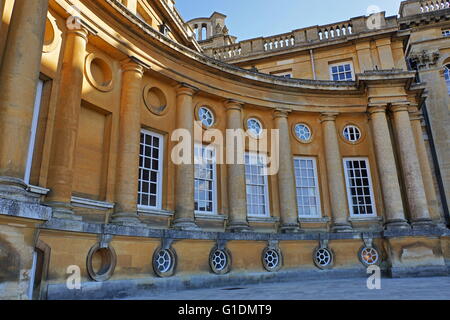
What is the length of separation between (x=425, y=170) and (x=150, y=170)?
41.2 ft

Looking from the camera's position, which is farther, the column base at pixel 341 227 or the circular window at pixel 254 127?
the circular window at pixel 254 127

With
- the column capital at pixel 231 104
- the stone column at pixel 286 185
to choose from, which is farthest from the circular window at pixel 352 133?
the column capital at pixel 231 104

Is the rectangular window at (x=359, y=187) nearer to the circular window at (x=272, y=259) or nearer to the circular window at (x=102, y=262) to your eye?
the circular window at (x=272, y=259)

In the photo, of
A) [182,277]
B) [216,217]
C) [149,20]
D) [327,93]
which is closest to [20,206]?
[182,277]

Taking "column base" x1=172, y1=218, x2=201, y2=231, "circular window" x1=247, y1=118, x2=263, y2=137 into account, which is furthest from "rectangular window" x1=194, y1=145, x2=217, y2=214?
"circular window" x1=247, y1=118, x2=263, y2=137

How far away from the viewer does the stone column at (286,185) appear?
14203 millimetres

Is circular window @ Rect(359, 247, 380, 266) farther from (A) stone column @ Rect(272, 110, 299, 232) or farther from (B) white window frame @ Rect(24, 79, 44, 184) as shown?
(B) white window frame @ Rect(24, 79, 44, 184)

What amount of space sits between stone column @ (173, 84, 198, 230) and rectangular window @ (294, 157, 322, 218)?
5498mm

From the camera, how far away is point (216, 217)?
1296 centimetres

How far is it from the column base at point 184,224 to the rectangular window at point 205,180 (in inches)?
53.8

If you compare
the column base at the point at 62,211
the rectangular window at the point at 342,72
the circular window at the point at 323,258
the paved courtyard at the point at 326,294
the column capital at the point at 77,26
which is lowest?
the paved courtyard at the point at 326,294

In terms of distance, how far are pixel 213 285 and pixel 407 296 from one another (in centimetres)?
571

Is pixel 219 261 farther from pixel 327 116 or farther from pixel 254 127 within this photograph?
pixel 327 116

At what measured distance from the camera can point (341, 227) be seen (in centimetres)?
1454
